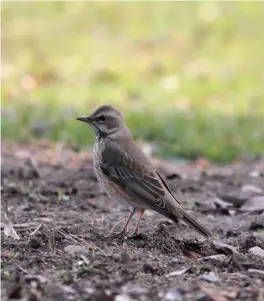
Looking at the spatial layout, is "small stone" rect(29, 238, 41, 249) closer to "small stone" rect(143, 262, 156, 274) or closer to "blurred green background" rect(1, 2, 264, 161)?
"small stone" rect(143, 262, 156, 274)

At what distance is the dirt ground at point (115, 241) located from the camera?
222 inches

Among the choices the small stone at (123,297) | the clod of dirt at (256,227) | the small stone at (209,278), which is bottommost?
the clod of dirt at (256,227)

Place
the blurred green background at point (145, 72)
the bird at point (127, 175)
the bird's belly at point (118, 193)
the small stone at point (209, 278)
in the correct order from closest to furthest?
the small stone at point (209, 278)
the bird at point (127, 175)
the bird's belly at point (118, 193)
the blurred green background at point (145, 72)

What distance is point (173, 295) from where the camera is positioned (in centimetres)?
555

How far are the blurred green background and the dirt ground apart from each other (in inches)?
99.0

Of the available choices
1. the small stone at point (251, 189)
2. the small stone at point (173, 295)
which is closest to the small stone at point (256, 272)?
the small stone at point (173, 295)

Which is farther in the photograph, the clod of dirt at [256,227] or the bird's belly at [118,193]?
the clod of dirt at [256,227]

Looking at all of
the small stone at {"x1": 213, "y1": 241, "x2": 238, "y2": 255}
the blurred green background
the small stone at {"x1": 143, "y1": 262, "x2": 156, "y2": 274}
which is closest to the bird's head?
the small stone at {"x1": 213, "y1": 241, "x2": 238, "y2": 255}

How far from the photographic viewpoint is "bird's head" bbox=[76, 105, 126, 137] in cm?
813

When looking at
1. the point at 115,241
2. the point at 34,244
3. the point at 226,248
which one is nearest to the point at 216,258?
the point at 226,248

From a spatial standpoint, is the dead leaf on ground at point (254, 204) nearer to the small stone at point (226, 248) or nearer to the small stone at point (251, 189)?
the small stone at point (251, 189)

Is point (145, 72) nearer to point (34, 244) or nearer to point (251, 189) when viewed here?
point (251, 189)

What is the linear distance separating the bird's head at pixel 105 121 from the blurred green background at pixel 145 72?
5.00 metres

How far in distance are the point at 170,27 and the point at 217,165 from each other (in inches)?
415
